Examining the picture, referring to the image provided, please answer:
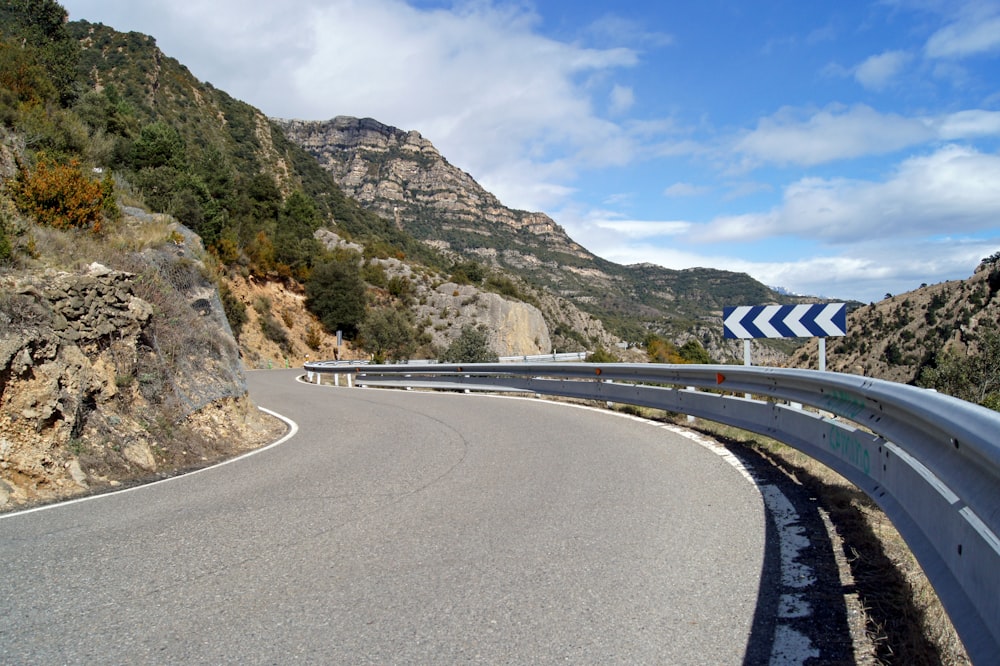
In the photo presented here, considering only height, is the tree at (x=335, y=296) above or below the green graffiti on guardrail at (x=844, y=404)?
above

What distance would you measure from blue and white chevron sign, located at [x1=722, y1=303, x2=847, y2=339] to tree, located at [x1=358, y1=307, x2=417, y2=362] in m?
37.8

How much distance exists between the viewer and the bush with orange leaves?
42.7 feet

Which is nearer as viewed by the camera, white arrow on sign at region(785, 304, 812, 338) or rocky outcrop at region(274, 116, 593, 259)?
white arrow on sign at region(785, 304, 812, 338)

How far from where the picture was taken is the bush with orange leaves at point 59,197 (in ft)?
42.7

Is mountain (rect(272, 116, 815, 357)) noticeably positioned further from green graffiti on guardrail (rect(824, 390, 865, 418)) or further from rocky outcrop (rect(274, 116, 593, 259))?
green graffiti on guardrail (rect(824, 390, 865, 418))

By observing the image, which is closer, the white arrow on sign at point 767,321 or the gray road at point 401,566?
the gray road at point 401,566

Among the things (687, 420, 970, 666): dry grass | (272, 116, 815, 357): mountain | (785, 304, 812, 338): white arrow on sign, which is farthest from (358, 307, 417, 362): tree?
(272, 116, 815, 357): mountain

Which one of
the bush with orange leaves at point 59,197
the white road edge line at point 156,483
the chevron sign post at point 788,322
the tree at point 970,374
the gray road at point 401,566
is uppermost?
the bush with orange leaves at point 59,197

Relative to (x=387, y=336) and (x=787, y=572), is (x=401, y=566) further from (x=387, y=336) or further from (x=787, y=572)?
(x=387, y=336)

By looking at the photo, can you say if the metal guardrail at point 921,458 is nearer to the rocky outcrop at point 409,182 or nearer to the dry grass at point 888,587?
the dry grass at point 888,587

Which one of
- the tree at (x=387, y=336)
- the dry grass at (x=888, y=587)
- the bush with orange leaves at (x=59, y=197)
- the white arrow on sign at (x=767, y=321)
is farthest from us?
the tree at (x=387, y=336)

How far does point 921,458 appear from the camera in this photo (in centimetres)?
380

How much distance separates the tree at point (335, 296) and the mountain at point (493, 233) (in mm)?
59731

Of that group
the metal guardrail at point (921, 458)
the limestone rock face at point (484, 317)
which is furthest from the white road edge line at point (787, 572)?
the limestone rock face at point (484, 317)
